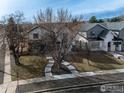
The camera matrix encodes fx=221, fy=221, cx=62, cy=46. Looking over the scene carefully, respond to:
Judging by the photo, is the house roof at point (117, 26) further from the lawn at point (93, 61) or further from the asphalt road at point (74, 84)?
the asphalt road at point (74, 84)

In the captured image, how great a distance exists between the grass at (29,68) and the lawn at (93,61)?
4.68 m

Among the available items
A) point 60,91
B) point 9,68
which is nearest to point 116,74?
point 60,91

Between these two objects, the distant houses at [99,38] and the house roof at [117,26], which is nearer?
the distant houses at [99,38]

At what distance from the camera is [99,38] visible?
44.3m

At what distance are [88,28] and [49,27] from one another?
47.5 feet

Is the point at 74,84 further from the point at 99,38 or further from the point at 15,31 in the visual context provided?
the point at 99,38

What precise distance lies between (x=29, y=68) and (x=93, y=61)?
10586mm

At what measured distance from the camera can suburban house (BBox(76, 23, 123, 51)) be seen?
43188mm

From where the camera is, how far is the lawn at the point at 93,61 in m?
31.2

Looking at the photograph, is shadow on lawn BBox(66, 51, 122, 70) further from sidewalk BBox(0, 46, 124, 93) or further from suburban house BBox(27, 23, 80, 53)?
suburban house BBox(27, 23, 80, 53)

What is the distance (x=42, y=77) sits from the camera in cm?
2664

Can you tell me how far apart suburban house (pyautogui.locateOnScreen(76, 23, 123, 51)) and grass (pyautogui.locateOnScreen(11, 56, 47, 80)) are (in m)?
11.3

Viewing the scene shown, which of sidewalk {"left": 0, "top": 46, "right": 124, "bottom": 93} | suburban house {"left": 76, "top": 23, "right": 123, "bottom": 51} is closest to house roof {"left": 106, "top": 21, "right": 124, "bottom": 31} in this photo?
suburban house {"left": 76, "top": 23, "right": 123, "bottom": 51}

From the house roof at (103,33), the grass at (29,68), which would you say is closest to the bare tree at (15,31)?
the grass at (29,68)
